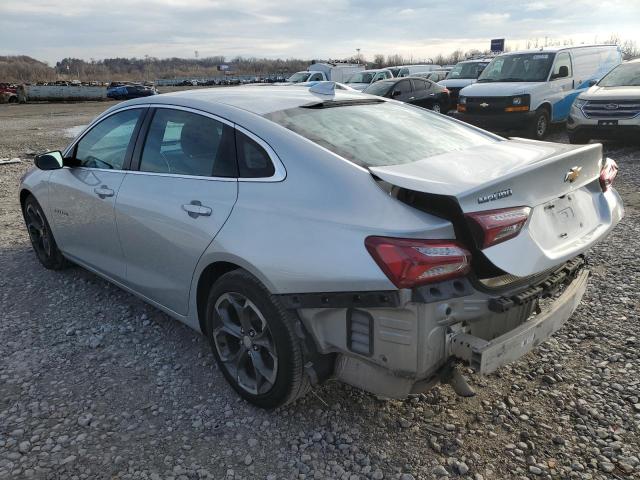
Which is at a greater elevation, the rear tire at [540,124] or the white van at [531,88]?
the white van at [531,88]

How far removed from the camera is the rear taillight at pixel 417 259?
2135mm

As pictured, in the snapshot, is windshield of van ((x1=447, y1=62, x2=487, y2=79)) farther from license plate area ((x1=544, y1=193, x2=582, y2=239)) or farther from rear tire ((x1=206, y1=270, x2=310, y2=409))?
rear tire ((x1=206, y1=270, x2=310, y2=409))

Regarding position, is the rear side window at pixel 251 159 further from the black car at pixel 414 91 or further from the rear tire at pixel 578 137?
the black car at pixel 414 91

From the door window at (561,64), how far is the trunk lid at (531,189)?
10516 mm

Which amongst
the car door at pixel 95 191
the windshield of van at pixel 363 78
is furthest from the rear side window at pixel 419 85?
the car door at pixel 95 191

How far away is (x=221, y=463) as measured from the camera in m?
2.52

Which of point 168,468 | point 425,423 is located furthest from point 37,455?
point 425,423

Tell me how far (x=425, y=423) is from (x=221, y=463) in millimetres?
1050

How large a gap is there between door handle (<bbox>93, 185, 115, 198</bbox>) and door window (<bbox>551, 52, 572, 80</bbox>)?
11284 mm

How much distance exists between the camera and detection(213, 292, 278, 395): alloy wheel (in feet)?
8.89

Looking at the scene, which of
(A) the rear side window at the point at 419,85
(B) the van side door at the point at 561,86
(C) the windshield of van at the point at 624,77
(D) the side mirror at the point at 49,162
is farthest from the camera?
(A) the rear side window at the point at 419,85

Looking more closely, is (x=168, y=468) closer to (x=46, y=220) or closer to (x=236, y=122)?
(x=236, y=122)

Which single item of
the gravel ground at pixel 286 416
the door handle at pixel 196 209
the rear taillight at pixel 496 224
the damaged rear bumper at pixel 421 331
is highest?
the rear taillight at pixel 496 224

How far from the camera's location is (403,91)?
16.0 metres
